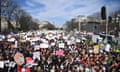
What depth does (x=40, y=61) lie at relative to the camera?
1845 centimetres

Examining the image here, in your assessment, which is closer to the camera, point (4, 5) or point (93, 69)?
point (93, 69)

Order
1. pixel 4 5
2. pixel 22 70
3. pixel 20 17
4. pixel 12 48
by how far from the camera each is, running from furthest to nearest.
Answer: pixel 20 17 < pixel 4 5 < pixel 12 48 < pixel 22 70

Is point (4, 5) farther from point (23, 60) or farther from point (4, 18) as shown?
point (23, 60)

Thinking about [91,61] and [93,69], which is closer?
[93,69]

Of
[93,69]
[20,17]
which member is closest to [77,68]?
[93,69]

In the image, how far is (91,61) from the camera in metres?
19.9

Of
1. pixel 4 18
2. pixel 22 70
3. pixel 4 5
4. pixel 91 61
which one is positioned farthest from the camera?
pixel 4 18

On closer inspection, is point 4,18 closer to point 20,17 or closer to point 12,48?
point 20,17

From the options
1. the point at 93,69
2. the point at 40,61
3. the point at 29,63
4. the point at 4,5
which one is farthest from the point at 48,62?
the point at 4,5

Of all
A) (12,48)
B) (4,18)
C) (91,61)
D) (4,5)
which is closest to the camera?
(91,61)

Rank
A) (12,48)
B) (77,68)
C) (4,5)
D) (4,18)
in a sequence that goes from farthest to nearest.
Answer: (4,18), (4,5), (12,48), (77,68)

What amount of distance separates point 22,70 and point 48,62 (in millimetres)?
2243

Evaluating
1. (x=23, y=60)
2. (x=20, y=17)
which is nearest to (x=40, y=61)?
(x=23, y=60)

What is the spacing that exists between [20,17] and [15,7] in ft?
61.8
